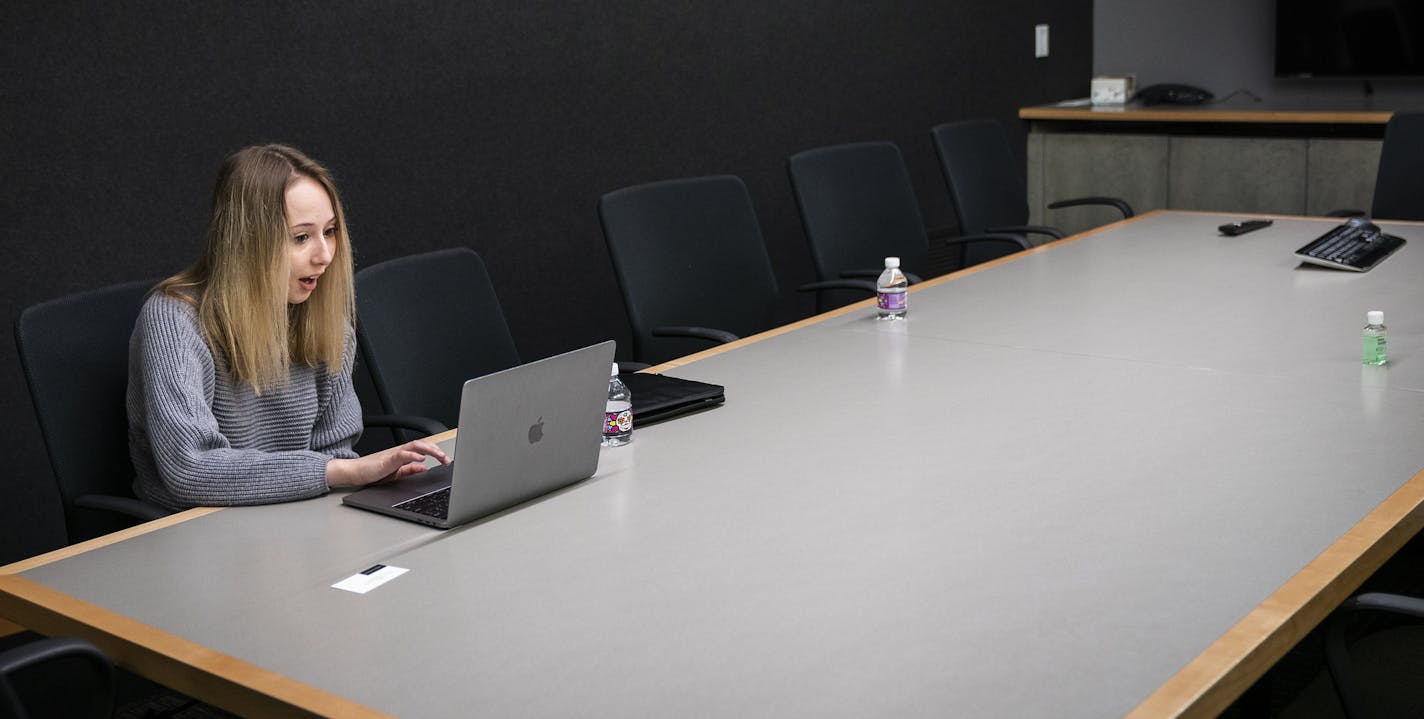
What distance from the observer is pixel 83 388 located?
2.43 m

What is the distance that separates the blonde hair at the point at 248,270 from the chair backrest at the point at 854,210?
1.96m

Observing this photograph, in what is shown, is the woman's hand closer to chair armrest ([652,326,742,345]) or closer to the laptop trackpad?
the laptop trackpad

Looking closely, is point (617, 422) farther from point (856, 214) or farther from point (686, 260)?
point (856, 214)

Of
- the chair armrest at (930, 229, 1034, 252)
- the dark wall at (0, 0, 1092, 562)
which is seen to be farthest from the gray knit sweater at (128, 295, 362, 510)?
the chair armrest at (930, 229, 1034, 252)

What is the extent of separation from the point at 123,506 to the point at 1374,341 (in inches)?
90.1

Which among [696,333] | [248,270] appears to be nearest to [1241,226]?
[696,333]

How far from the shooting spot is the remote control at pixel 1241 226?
13.8 feet

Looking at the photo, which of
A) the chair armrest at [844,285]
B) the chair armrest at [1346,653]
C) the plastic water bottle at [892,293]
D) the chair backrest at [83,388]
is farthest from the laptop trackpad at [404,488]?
the chair armrest at [844,285]

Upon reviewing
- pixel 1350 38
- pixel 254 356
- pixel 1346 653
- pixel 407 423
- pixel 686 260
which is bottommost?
pixel 1346 653

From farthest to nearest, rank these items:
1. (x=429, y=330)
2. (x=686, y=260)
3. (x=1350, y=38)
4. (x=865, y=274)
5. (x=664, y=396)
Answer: (x=1350, y=38) → (x=865, y=274) → (x=686, y=260) → (x=429, y=330) → (x=664, y=396)

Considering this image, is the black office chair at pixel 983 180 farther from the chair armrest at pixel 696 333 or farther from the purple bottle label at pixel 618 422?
the purple bottle label at pixel 618 422

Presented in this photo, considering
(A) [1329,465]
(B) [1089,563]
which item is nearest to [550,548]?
(B) [1089,563]

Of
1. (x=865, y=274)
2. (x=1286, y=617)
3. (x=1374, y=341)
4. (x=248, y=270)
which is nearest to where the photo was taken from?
(x=1286, y=617)

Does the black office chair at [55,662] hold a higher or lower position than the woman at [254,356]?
lower
